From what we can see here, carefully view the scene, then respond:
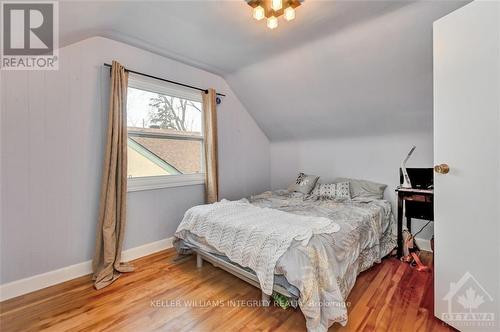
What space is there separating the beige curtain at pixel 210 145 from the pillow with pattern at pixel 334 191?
1.42 metres

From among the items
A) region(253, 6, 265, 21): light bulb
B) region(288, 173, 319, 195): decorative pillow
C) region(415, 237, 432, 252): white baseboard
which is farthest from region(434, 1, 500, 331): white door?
region(288, 173, 319, 195): decorative pillow

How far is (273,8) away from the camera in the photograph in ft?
5.73

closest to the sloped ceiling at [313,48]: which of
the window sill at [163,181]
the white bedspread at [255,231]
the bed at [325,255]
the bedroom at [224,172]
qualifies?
the bedroom at [224,172]

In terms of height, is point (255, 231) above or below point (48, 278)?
above

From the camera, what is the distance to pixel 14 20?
4.76 ft

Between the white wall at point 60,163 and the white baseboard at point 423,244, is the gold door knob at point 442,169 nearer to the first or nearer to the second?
the white baseboard at point 423,244

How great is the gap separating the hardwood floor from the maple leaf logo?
8.7 inches

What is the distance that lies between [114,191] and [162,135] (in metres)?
0.91

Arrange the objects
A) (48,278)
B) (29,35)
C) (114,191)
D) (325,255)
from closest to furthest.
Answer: (325,255)
(29,35)
(48,278)
(114,191)

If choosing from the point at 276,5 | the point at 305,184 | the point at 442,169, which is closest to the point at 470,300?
the point at 442,169

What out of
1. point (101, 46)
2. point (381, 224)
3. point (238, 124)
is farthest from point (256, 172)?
point (101, 46)

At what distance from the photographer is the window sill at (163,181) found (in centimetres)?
259

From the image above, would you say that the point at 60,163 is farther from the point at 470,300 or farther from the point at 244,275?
Answer: the point at 470,300

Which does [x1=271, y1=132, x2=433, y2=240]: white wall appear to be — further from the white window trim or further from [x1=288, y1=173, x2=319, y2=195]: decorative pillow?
the white window trim
